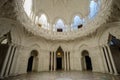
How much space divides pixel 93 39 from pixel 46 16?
9.89 metres

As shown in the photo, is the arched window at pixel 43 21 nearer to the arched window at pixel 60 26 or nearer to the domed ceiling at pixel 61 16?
the domed ceiling at pixel 61 16

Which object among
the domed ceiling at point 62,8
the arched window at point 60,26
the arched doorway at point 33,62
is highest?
the domed ceiling at point 62,8

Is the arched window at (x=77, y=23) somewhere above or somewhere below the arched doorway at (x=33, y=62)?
above

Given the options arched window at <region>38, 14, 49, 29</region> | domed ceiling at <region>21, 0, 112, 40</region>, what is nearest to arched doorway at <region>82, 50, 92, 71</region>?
domed ceiling at <region>21, 0, 112, 40</region>

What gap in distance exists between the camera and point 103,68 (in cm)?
1029

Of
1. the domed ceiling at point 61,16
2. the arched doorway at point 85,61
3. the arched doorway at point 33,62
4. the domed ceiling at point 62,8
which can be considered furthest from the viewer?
the domed ceiling at point 62,8

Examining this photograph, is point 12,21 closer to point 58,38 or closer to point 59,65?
point 58,38

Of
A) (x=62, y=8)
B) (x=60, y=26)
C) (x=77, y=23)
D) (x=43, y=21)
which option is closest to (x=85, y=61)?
(x=77, y=23)

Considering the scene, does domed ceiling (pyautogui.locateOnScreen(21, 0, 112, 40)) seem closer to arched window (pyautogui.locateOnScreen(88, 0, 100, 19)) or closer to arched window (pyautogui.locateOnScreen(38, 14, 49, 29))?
arched window (pyautogui.locateOnScreen(38, 14, 49, 29))

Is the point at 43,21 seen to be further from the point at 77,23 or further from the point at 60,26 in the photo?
the point at 77,23

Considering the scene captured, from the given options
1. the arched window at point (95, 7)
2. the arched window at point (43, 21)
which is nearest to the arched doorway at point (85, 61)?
the arched window at point (95, 7)

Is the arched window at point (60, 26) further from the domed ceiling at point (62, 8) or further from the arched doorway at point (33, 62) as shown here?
the arched doorway at point (33, 62)

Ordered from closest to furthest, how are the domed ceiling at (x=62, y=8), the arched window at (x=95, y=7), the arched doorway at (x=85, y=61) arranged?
the arched window at (x=95, y=7) < the arched doorway at (x=85, y=61) < the domed ceiling at (x=62, y=8)

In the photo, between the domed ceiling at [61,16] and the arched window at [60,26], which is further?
the arched window at [60,26]
